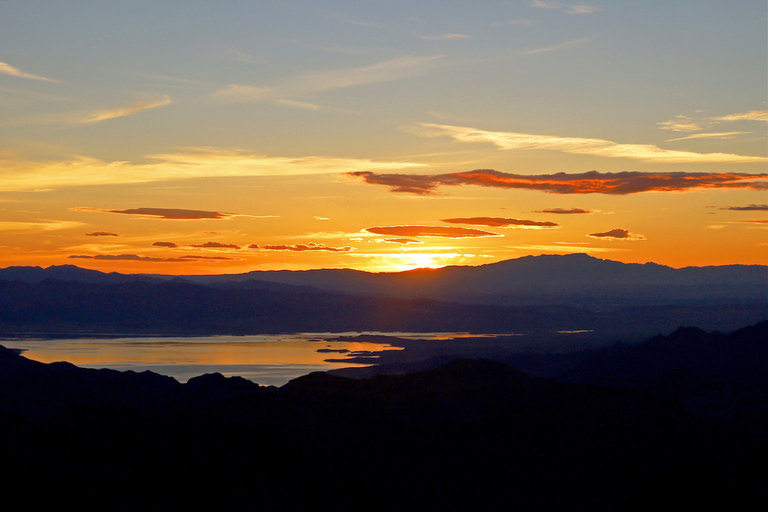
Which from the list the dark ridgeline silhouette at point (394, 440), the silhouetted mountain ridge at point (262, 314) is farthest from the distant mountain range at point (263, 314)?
the dark ridgeline silhouette at point (394, 440)

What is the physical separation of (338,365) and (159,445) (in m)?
51.4

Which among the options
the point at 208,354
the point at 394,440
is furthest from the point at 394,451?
the point at 208,354

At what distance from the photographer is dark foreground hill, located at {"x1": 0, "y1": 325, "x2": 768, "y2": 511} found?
20.6 metres

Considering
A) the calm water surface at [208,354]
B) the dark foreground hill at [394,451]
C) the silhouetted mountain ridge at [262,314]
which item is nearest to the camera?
the dark foreground hill at [394,451]

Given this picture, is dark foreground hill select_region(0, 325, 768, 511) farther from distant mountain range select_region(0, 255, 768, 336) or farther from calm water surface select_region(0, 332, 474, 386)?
distant mountain range select_region(0, 255, 768, 336)

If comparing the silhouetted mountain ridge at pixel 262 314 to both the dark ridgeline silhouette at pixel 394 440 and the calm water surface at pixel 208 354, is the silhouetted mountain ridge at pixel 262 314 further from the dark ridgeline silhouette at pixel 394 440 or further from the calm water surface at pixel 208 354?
the dark ridgeline silhouette at pixel 394 440

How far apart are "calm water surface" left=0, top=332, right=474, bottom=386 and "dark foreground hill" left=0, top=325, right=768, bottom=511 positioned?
1164 inches

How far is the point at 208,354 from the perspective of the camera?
90.4 meters

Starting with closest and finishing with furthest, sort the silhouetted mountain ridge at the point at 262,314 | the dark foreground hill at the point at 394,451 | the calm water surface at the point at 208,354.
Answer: the dark foreground hill at the point at 394,451 < the calm water surface at the point at 208,354 < the silhouetted mountain ridge at the point at 262,314

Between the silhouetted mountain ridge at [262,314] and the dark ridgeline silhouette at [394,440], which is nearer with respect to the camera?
the dark ridgeline silhouette at [394,440]

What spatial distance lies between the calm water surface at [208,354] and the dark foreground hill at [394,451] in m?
29.6

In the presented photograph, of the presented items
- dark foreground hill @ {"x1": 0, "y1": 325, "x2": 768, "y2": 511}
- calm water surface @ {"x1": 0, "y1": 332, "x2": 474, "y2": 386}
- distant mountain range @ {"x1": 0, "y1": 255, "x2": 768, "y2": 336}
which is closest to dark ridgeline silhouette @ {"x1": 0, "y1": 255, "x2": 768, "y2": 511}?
dark foreground hill @ {"x1": 0, "y1": 325, "x2": 768, "y2": 511}

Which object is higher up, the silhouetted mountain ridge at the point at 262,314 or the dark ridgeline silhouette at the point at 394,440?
the silhouetted mountain ridge at the point at 262,314

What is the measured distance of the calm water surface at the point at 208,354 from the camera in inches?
2756
